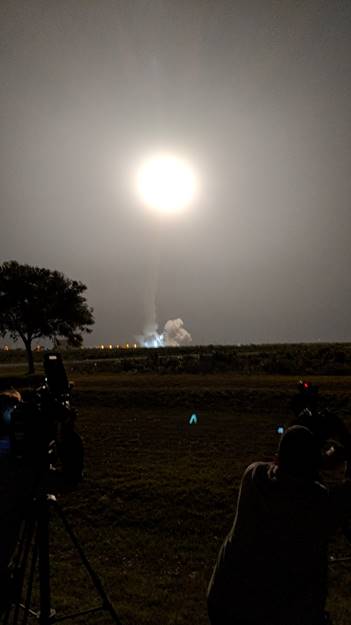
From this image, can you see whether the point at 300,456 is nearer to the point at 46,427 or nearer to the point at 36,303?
the point at 46,427

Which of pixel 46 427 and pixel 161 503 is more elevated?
pixel 46 427

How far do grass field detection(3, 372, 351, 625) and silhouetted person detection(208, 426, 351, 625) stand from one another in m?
3.54

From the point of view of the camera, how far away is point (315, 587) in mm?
3176

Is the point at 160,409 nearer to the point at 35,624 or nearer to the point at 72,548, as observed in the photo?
the point at 72,548

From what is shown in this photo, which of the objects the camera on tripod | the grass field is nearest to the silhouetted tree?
the grass field

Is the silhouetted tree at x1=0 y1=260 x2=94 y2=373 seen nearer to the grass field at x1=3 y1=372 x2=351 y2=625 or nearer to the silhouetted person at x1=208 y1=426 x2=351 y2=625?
the grass field at x1=3 y1=372 x2=351 y2=625

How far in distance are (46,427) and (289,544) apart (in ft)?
7.36

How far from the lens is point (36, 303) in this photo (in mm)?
47219

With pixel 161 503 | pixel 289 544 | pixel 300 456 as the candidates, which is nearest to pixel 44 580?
pixel 289 544

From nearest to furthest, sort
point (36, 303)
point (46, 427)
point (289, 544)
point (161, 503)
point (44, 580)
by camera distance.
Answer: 1. point (289, 544)
2. point (44, 580)
3. point (46, 427)
4. point (161, 503)
5. point (36, 303)

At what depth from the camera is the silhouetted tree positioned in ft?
154

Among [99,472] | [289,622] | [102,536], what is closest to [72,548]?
Result: [102,536]

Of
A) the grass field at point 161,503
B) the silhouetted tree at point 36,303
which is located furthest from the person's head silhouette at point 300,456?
the silhouetted tree at point 36,303

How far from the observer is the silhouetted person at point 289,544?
312 centimetres
